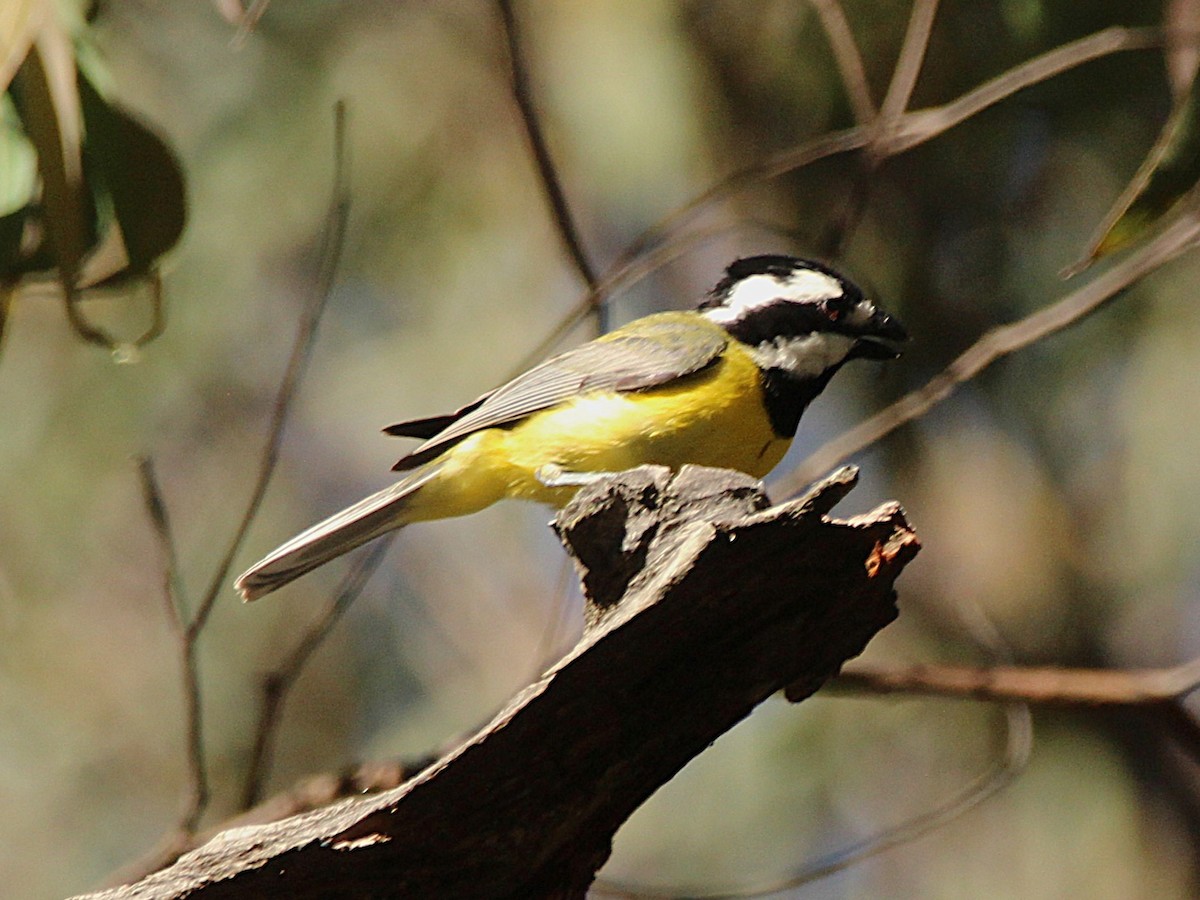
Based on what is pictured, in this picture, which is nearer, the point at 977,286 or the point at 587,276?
the point at 587,276

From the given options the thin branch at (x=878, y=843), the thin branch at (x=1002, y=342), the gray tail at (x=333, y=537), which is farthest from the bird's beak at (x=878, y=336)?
the thin branch at (x=878, y=843)

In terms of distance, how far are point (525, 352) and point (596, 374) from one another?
2.48 m

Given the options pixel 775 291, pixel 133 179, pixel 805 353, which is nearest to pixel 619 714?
pixel 805 353

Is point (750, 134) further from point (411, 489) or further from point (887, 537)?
point (887, 537)

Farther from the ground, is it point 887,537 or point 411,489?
point 411,489

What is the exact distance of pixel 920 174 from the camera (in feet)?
19.1

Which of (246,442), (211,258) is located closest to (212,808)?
(246,442)

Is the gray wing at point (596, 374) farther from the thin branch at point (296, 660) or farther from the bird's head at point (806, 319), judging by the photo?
the thin branch at point (296, 660)

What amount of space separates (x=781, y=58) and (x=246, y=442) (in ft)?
8.79

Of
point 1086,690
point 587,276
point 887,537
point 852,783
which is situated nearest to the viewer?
point 887,537

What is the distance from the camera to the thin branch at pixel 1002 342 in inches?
156

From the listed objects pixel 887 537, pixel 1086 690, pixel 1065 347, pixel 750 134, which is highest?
pixel 750 134

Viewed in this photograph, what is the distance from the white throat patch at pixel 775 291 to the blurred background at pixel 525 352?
221cm

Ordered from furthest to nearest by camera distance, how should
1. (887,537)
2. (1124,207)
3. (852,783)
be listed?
(852,783) → (1124,207) → (887,537)
